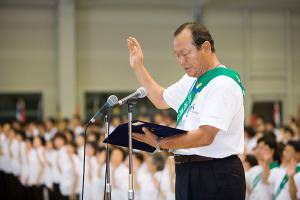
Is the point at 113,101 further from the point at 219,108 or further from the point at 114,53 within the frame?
the point at 114,53

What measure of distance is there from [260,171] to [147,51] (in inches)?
382

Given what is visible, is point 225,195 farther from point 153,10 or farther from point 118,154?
point 153,10

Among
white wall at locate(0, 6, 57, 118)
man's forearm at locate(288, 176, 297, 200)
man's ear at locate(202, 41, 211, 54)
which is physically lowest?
man's forearm at locate(288, 176, 297, 200)

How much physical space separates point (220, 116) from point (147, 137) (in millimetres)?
357

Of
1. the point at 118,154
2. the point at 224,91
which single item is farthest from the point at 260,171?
the point at 224,91

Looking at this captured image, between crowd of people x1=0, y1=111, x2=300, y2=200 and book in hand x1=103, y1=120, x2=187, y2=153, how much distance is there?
2.52m

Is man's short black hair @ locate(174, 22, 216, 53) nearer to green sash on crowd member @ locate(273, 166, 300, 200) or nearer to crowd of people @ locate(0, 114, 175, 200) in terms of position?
green sash on crowd member @ locate(273, 166, 300, 200)

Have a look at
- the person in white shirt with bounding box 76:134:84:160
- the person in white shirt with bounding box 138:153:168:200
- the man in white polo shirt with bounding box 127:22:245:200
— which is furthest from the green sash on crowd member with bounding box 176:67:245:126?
the person in white shirt with bounding box 76:134:84:160

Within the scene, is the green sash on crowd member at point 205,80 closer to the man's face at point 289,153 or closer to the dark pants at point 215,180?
the dark pants at point 215,180

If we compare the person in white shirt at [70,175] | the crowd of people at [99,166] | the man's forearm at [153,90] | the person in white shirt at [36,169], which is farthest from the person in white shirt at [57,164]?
the man's forearm at [153,90]

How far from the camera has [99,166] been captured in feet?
26.5

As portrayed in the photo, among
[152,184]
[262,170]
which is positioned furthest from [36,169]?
[262,170]

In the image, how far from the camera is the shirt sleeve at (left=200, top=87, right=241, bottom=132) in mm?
2490

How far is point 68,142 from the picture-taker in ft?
30.9
